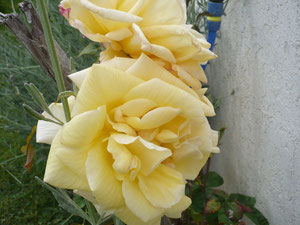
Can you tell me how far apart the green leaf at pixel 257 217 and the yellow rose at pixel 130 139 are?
3.06 ft

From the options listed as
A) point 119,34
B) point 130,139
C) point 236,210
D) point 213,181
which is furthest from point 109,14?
point 213,181

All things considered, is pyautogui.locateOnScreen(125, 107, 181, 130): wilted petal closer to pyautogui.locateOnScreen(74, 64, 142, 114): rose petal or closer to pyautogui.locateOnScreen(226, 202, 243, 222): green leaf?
pyautogui.locateOnScreen(74, 64, 142, 114): rose petal

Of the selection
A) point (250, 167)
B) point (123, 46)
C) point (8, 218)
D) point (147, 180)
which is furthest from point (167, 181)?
point (8, 218)

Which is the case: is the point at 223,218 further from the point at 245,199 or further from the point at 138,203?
the point at 138,203

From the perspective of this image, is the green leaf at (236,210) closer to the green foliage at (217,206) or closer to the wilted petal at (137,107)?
the green foliage at (217,206)

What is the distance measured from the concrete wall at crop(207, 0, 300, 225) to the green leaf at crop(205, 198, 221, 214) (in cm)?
19

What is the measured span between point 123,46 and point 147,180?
17cm

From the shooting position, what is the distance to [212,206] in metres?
1.17

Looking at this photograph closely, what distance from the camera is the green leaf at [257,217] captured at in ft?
3.72

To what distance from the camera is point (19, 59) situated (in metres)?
1.58

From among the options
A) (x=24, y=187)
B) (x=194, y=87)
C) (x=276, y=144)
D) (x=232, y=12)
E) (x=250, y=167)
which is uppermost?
(x=194, y=87)

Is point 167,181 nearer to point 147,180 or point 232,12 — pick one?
point 147,180

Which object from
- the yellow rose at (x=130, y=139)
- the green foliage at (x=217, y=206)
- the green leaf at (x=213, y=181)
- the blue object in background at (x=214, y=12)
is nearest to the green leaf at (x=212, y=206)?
the green foliage at (x=217, y=206)

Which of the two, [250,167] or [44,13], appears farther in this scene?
[250,167]
